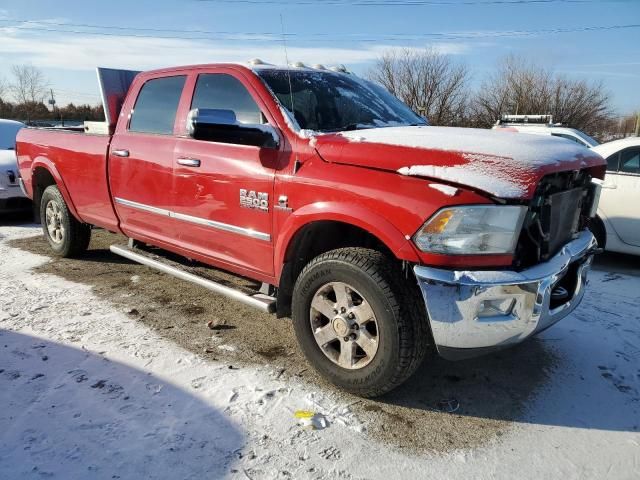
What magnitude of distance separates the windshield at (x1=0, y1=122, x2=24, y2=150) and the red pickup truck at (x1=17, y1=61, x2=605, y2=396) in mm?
5856

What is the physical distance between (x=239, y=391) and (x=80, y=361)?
3.68 feet

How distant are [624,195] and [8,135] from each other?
991 cm

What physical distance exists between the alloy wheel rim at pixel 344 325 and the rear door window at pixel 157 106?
6.53 feet

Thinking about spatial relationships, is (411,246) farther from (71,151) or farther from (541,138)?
(71,151)

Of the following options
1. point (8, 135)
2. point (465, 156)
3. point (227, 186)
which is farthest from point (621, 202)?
point (8, 135)

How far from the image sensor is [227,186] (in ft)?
11.4

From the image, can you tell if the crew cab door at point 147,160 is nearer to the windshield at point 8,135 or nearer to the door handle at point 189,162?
the door handle at point 189,162

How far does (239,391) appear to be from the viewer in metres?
3.00

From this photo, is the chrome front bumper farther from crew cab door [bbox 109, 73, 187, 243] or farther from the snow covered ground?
crew cab door [bbox 109, 73, 187, 243]

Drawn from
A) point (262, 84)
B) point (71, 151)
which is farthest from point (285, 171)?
point (71, 151)

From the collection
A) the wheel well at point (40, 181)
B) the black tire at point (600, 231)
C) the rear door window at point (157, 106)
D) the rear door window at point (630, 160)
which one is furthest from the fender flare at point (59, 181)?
the rear door window at point (630, 160)

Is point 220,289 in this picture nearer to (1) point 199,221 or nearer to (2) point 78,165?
(1) point 199,221

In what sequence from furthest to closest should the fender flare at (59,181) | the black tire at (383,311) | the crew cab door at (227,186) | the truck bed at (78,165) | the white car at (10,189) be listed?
the white car at (10,189) < the fender flare at (59,181) < the truck bed at (78,165) < the crew cab door at (227,186) < the black tire at (383,311)

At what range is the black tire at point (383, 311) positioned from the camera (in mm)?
2650
